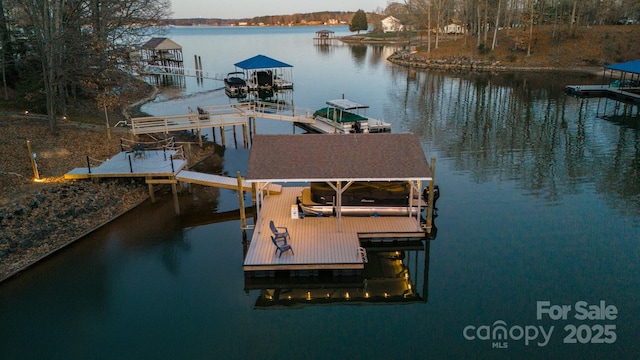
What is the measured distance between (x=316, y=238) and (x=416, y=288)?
366cm

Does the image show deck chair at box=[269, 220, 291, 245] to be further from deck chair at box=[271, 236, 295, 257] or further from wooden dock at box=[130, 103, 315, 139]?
wooden dock at box=[130, 103, 315, 139]

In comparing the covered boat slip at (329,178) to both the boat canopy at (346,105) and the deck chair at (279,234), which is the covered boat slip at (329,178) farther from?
the boat canopy at (346,105)

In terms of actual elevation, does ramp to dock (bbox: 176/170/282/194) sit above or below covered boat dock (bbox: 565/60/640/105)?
below

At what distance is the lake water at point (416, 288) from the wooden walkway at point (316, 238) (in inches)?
29.4

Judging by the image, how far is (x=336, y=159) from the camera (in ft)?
52.2

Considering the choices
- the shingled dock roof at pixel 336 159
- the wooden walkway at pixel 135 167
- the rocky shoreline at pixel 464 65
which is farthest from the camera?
the rocky shoreline at pixel 464 65

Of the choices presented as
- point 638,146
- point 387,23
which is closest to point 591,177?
point 638,146

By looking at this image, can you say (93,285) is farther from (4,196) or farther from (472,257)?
(472,257)

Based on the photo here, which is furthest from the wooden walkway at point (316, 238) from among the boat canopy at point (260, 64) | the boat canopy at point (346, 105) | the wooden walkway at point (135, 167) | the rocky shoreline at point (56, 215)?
the boat canopy at point (260, 64)

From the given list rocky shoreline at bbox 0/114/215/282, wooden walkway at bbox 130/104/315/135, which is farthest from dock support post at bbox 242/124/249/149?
rocky shoreline at bbox 0/114/215/282

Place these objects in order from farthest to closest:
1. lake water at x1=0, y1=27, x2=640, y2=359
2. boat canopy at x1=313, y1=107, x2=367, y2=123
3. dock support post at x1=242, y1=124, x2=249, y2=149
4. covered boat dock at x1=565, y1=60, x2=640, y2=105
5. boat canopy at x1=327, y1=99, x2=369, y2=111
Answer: covered boat dock at x1=565, y1=60, x2=640, y2=105
boat canopy at x1=313, y1=107, x2=367, y2=123
boat canopy at x1=327, y1=99, x2=369, y2=111
dock support post at x1=242, y1=124, x2=249, y2=149
lake water at x1=0, y1=27, x2=640, y2=359

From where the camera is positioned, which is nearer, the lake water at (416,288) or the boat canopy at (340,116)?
the lake water at (416,288)

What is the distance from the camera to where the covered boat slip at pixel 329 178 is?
14.6 meters

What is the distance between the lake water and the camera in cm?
1162
